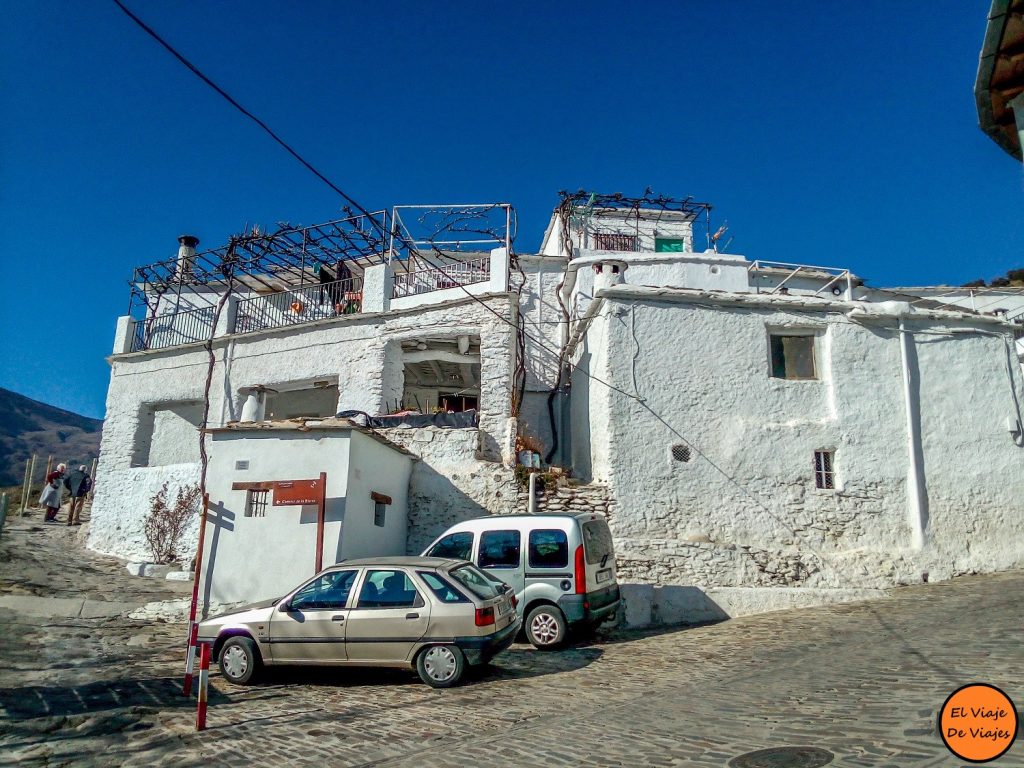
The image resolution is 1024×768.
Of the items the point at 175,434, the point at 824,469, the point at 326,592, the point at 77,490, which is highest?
the point at 175,434

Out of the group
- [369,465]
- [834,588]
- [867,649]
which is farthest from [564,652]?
[834,588]

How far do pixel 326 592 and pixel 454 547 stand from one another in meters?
2.61

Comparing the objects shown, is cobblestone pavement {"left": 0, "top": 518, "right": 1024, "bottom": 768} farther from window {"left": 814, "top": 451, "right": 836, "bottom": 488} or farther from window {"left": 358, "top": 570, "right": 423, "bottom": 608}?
window {"left": 814, "top": 451, "right": 836, "bottom": 488}

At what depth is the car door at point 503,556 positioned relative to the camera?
33.8ft

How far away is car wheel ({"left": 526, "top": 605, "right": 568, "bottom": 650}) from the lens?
9.94 meters

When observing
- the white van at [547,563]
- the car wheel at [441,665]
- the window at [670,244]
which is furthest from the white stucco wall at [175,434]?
the window at [670,244]

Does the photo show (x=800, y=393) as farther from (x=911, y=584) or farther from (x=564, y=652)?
(x=564, y=652)

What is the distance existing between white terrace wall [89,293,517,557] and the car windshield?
6.88m

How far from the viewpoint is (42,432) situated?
4547 centimetres

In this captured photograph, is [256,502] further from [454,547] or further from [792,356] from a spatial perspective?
[792,356]

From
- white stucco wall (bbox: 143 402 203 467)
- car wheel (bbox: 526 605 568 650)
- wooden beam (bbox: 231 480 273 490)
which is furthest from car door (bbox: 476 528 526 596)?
white stucco wall (bbox: 143 402 203 467)

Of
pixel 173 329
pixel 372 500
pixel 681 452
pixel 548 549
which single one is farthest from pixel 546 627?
pixel 173 329

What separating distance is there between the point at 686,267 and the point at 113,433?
1848 cm

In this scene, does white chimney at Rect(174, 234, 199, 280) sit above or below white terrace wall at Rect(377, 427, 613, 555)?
above
